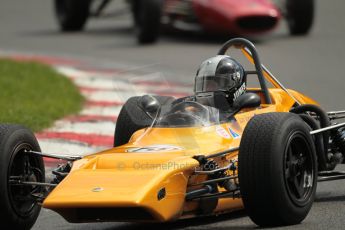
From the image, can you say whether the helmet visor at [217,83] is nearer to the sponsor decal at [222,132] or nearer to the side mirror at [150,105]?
the side mirror at [150,105]

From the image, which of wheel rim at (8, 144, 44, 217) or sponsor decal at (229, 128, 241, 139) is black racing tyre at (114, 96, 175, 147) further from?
wheel rim at (8, 144, 44, 217)

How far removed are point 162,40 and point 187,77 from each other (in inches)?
134

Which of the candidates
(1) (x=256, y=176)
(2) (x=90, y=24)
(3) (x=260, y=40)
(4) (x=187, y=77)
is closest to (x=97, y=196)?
(1) (x=256, y=176)

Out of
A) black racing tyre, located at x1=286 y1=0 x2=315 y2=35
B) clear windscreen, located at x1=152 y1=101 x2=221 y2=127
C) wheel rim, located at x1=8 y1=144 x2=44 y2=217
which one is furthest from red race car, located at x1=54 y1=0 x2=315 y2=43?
wheel rim, located at x1=8 y1=144 x2=44 y2=217

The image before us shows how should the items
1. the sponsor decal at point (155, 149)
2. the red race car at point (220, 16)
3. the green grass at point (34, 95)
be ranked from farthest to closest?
1. the red race car at point (220, 16)
2. the green grass at point (34, 95)
3. the sponsor decal at point (155, 149)

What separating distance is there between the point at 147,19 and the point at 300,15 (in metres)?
2.38

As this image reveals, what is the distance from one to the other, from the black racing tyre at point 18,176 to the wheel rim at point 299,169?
1.63m

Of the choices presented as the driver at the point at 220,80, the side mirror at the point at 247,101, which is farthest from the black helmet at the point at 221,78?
the side mirror at the point at 247,101

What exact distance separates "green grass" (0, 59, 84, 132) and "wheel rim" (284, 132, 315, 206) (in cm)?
387

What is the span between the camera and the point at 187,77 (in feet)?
45.1

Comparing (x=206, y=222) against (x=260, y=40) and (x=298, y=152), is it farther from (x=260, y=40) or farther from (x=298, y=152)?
(x=260, y=40)

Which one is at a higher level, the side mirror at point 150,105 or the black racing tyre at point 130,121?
the side mirror at point 150,105

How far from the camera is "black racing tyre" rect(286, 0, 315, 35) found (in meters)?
16.5

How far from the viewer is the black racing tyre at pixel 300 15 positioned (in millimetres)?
16547
